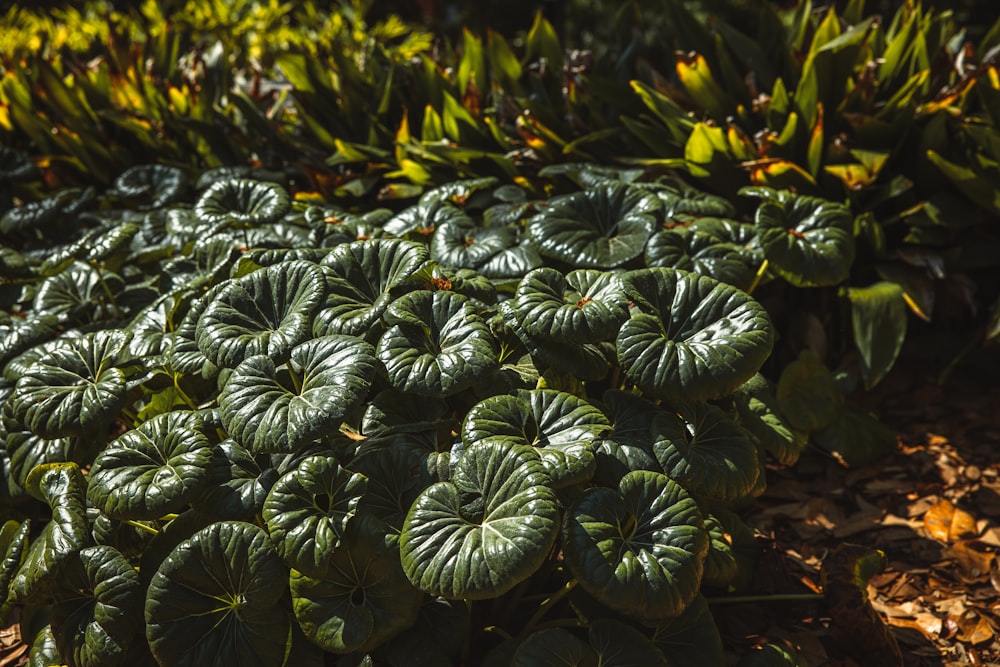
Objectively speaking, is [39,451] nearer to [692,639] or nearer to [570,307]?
[570,307]

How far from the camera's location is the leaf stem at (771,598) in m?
2.26

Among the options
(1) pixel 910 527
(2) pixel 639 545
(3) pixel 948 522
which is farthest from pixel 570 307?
(3) pixel 948 522

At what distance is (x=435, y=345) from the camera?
2043 millimetres

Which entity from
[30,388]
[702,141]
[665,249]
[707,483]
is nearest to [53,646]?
[30,388]

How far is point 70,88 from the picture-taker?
14.5 ft

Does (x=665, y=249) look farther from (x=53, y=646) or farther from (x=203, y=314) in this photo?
(x=53, y=646)

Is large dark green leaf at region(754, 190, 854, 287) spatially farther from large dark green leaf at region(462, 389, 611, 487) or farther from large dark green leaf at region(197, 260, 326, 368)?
large dark green leaf at region(197, 260, 326, 368)

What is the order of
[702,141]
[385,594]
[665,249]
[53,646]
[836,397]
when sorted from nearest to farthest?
[385,594] < [53,646] < [665,249] < [836,397] < [702,141]

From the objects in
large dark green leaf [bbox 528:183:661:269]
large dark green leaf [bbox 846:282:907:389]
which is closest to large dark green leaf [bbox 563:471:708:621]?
large dark green leaf [bbox 528:183:661:269]

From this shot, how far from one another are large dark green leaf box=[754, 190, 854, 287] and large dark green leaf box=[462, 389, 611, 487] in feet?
3.26

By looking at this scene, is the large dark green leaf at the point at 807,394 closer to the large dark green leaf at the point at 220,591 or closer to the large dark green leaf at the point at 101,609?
the large dark green leaf at the point at 220,591

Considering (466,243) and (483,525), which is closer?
(483,525)

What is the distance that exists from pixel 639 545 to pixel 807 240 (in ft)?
4.49

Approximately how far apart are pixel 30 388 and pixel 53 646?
624mm
